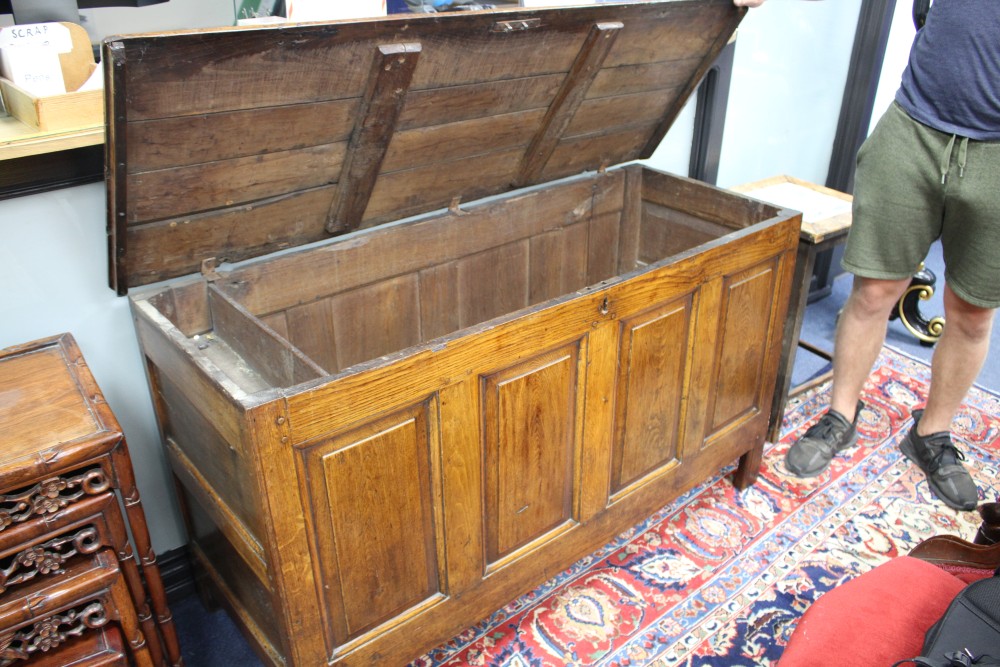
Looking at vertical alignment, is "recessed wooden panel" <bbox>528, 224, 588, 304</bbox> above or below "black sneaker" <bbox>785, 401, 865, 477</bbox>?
above

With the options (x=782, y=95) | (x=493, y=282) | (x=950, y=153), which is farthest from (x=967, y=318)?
(x=493, y=282)

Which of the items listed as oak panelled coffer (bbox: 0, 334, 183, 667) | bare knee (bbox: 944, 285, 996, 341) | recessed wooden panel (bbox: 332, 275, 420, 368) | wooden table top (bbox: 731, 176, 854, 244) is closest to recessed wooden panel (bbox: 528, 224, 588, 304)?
recessed wooden panel (bbox: 332, 275, 420, 368)

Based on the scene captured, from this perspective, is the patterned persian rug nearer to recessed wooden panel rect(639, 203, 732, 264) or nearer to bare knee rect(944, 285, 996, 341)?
bare knee rect(944, 285, 996, 341)

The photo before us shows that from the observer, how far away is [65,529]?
132cm

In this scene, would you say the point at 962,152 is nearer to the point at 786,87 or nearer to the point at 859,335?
the point at 859,335

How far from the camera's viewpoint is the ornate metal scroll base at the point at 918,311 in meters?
3.19

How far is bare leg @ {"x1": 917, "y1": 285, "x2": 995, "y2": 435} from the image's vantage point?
234 centimetres

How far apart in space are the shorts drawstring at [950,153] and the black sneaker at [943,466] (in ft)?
2.90

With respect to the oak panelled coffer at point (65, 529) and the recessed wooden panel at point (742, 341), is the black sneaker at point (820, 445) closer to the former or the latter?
the recessed wooden panel at point (742, 341)

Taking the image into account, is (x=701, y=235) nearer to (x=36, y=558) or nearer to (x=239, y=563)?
(x=239, y=563)

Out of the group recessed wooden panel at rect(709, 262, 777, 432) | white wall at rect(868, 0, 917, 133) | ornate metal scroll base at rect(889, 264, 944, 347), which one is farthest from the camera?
white wall at rect(868, 0, 917, 133)

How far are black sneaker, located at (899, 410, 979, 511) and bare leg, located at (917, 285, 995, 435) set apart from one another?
0.04 meters

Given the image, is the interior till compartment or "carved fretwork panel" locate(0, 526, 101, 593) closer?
"carved fretwork panel" locate(0, 526, 101, 593)

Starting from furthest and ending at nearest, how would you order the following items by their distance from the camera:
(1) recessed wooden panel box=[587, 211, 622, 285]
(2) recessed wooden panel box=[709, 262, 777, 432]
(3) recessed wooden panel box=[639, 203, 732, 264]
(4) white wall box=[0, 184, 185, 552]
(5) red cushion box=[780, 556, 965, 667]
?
1. (1) recessed wooden panel box=[587, 211, 622, 285]
2. (3) recessed wooden panel box=[639, 203, 732, 264]
3. (2) recessed wooden panel box=[709, 262, 777, 432]
4. (4) white wall box=[0, 184, 185, 552]
5. (5) red cushion box=[780, 556, 965, 667]
